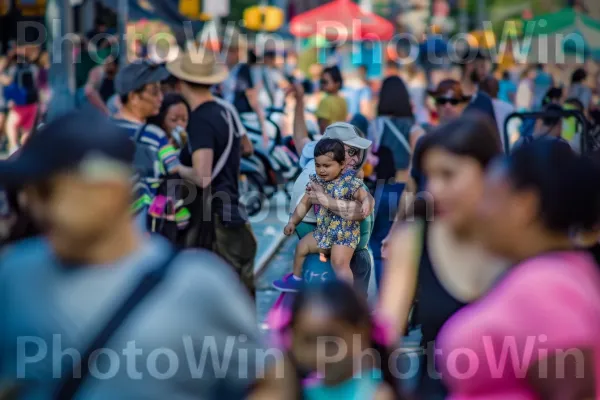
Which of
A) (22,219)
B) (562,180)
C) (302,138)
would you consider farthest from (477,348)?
(302,138)

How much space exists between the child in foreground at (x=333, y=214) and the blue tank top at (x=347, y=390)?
4.13m

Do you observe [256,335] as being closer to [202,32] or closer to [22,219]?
[22,219]

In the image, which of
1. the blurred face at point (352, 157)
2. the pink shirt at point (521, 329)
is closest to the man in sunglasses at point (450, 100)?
the blurred face at point (352, 157)

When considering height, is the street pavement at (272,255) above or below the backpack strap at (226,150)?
below

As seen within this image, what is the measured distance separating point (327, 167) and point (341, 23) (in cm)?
2124

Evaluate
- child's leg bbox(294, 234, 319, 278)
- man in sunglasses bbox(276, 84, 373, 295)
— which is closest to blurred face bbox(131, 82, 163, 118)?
man in sunglasses bbox(276, 84, 373, 295)

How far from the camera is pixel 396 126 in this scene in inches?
466

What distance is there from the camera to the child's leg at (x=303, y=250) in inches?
320

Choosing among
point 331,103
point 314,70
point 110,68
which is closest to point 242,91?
point 110,68

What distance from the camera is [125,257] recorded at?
11.1 ft

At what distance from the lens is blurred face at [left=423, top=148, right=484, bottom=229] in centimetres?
401

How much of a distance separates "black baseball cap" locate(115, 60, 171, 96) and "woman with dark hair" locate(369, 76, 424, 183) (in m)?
2.89

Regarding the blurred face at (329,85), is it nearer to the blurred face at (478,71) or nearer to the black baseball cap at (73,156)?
the blurred face at (478,71)

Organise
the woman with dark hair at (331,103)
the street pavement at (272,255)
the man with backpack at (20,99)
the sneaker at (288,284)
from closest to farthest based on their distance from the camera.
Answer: the sneaker at (288,284), the street pavement at (272,255), the woman with dark hair at (331,103), the man with backpack at (20,99)
